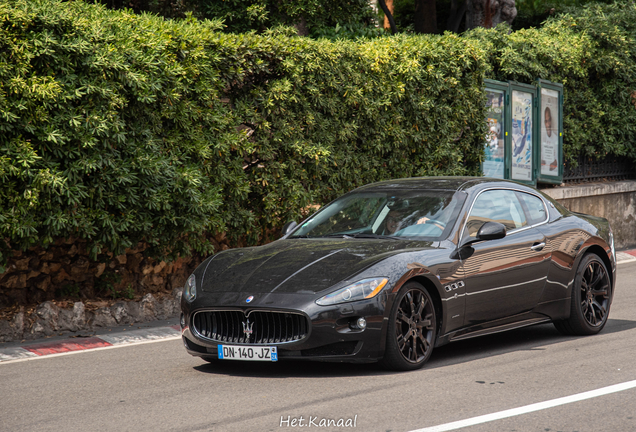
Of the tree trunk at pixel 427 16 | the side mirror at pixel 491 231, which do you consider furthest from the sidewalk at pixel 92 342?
the tree trunk at pixel 427 16

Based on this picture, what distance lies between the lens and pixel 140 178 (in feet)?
29.9

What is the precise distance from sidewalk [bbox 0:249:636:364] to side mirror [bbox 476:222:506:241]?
352 centimetres

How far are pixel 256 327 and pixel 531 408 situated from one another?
80.8 inches

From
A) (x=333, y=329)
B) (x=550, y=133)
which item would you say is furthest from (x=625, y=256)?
(x=333, y=329)

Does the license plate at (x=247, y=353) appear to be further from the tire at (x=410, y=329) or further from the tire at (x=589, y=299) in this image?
the tire at (x=589, y=299)

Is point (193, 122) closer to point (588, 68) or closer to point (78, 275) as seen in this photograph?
point (78, 275)

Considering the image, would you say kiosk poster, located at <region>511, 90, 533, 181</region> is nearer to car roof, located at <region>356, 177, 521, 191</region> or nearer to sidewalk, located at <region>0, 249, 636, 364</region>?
car roof, located at <region>356, 177, 521, 191</region>

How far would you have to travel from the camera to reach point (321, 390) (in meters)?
6.17

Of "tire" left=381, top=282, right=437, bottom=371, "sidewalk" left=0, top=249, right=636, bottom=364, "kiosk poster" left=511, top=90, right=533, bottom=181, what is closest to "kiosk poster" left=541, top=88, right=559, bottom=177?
"kiosk poster" left=511, top=90, right=533, bottom=181

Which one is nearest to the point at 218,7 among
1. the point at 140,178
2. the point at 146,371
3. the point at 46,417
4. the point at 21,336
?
the point at 140,178

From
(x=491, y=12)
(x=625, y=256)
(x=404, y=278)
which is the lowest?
(x=625, y=256)

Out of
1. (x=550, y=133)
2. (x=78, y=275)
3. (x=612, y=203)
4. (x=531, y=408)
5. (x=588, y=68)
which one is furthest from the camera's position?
(x=612, y=203)

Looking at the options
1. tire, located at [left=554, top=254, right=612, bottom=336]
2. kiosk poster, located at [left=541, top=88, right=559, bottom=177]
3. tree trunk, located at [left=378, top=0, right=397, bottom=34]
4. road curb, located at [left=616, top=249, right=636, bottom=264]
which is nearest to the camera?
tire, located at [left=554, top=254, right=612, bottom=336]

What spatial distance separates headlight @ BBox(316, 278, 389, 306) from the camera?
636 cm
